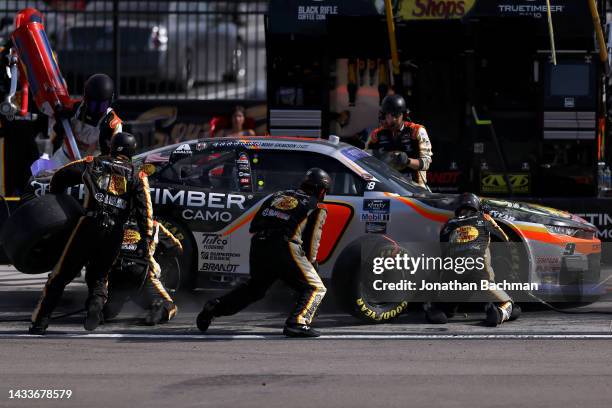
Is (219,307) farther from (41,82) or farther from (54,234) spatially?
(41,82)

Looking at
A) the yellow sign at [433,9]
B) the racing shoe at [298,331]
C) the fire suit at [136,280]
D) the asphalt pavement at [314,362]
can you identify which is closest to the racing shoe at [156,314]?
the fire suit at [136,280]

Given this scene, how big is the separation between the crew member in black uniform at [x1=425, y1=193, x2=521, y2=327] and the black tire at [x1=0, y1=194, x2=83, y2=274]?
302 cm

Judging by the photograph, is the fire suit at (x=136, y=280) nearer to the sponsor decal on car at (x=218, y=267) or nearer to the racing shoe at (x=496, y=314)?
the sponsor decal on car at (x=218, y=267)

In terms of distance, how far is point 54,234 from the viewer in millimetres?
10164

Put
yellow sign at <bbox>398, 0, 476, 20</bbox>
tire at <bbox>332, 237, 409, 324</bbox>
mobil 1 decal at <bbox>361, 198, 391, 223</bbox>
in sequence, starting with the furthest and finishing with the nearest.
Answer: yellow sign at <bbox>398, 0, 476, 20</bbox> → mobil 1 decal at <bbox>361, 198, 391, 223</bbox> → tire at <bbox>332, 237, 409, 324</bbox>

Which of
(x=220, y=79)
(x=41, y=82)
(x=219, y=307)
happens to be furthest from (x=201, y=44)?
(x=219, y=307)

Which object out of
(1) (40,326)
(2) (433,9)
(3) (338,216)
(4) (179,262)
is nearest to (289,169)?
(3) (338,216)

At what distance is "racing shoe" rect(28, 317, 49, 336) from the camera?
32.9ft

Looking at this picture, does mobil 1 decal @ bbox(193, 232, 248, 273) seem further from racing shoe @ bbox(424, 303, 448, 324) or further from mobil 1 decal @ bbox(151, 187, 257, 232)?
racing shoe @ bbox(424, 303, 448, 324)

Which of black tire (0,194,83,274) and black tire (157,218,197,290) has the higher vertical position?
black tire (0,194,83,274)

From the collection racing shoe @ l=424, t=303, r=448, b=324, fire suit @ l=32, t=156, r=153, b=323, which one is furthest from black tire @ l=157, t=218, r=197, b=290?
racing shoe @ l=424, t=303, r=448, b=324

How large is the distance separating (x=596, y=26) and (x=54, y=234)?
7.26 m

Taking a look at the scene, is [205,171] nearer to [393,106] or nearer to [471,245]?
[393,106]

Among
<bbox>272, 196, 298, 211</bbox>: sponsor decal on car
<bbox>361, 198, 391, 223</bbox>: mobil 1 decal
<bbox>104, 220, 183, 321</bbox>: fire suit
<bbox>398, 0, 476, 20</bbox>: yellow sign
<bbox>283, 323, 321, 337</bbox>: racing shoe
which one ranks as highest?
<bbox>398, 0, 476, 20</bbox>: yellow sign
